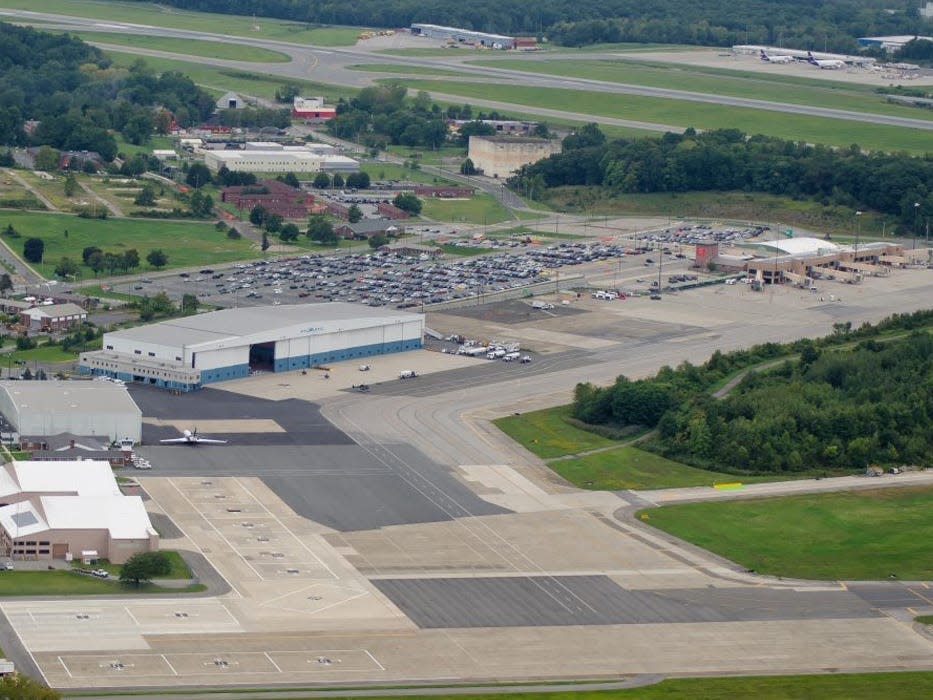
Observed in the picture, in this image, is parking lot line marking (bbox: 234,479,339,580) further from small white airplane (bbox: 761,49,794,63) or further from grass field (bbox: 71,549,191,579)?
small white airplane (bbox: 761,49,794,63)

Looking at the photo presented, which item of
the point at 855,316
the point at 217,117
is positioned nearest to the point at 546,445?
the point at 855,316

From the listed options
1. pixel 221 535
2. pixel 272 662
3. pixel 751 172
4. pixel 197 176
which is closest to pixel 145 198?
pixel 197 176

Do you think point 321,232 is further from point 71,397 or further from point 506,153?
point 71,397

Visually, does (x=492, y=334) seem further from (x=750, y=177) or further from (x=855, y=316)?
(x=750, y=177)

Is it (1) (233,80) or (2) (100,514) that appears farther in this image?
(1) (233,80)

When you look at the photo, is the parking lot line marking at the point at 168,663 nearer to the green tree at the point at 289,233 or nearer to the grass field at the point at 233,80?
the green tree at the point at 289,233

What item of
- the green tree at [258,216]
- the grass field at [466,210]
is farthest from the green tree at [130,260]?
the grass field at [466,210]
